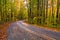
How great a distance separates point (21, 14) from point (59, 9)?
53.2 m

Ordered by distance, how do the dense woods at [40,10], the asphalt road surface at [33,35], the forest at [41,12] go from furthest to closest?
the dense woods at [40,10], the forest at [41,12], the asphalt road surface at [33,35]

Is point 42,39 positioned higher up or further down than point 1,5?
further down

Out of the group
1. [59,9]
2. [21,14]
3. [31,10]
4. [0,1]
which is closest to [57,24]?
[59,9]

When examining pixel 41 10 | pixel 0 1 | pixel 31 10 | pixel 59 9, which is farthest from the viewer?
pixel 31 10

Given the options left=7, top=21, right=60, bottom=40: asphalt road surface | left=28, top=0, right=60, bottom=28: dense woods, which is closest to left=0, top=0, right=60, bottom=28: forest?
left=28, top=0, right=60, bottom=28: dense woods

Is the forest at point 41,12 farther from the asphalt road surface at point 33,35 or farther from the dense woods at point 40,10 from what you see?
the asphalt road surface at point 33,35

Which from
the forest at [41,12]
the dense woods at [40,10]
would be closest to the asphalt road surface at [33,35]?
the forest at [41,12]

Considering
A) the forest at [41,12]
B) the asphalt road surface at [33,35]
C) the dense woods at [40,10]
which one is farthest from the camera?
the dense woods at [40,10]

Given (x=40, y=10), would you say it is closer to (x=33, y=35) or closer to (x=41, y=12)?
(x=41, y=12)

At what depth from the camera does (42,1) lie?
1783 inches

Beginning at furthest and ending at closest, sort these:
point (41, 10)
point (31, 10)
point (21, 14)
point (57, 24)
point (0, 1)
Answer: point (21, 14) → point (31, 10) → point (41, 10) → point (0, 1) → point (57, 24)

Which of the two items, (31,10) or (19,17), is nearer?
(31,10)

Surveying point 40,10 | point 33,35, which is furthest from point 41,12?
point 33,35

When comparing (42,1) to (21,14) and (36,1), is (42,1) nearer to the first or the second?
(36,1)
